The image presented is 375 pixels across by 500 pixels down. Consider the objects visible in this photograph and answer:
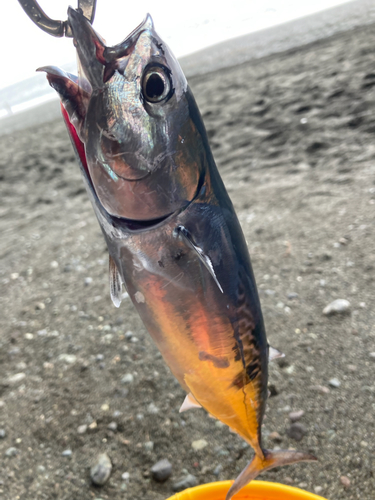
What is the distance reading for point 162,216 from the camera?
0.80 meters

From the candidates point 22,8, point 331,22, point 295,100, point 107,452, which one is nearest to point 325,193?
point 295,100

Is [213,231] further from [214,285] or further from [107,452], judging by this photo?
[107,452]

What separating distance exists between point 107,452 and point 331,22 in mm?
11402

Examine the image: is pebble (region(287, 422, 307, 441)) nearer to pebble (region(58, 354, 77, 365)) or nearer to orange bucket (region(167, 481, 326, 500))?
orange bucket (region(167, 481, 326, 500))

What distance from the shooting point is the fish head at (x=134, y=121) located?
2.39 feet

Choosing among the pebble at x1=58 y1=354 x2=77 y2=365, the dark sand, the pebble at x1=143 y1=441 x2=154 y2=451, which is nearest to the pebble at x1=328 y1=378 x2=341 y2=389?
the dark sand

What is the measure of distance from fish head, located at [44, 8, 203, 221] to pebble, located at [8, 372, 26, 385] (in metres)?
1.92

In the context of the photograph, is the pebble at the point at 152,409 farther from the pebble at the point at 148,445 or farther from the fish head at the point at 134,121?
the fish head at the point at 134,121

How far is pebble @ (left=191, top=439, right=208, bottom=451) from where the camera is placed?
1812 millimetres

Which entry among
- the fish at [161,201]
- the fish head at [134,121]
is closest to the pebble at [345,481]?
the fish at [161,201]

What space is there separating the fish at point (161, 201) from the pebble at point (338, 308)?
153cm

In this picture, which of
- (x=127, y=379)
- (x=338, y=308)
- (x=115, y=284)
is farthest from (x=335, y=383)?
(x=115, y=284)

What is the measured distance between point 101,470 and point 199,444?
45 cm

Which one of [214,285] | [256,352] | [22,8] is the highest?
[22,8]
